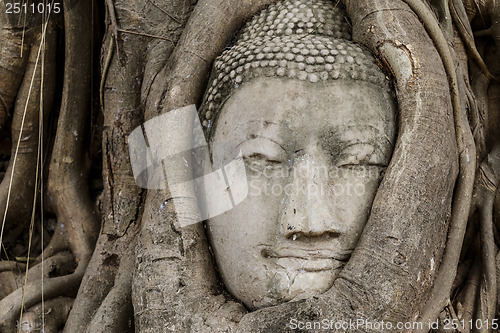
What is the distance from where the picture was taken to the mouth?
1853 mm

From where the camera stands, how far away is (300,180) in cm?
188

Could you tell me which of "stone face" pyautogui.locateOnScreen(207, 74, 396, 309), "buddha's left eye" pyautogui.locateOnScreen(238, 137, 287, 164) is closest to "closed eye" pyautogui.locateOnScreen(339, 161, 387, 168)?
"stone face" pyautogui.locateOnScreen(207, 74, 396, 309)

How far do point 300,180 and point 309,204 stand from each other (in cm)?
8

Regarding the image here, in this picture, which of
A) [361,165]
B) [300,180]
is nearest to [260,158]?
[300,180]

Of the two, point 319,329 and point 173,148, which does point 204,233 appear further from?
point 319,329

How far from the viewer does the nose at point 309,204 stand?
1.84 meters

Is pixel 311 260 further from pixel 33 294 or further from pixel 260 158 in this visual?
pixel 33 294

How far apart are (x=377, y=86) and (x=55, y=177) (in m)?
1.42

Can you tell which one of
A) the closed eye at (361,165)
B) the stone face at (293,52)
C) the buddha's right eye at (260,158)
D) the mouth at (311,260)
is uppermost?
the stone face at (293,52)

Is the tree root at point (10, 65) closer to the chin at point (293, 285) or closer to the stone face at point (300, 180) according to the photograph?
the stone face at point (300, 180)

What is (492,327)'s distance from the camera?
2203mm

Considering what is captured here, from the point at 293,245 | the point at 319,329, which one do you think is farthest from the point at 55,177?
the point at 319,329
